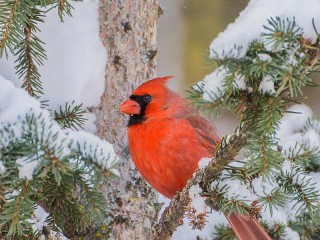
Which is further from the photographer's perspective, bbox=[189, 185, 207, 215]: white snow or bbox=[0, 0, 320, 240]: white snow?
bbox=[189, 185, 207, 215]: white snow

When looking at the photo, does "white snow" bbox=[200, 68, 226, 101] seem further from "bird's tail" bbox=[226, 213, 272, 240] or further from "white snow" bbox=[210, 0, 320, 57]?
"bird's tail" bbox=[226, 213, 272, 240]

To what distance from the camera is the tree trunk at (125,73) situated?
231 centimetres

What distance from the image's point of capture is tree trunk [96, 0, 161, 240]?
7.59 ft

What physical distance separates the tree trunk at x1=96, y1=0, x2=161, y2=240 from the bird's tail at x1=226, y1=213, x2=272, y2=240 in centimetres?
39

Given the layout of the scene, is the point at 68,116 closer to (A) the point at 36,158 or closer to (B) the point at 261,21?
(A) the point at 36,158

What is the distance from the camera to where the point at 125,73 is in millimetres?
2354

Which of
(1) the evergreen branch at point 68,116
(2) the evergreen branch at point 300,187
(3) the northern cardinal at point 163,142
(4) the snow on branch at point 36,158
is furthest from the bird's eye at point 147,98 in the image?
(4) the snow on branch at point 36,158

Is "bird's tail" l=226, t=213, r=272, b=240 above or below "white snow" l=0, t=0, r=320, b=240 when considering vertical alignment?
below

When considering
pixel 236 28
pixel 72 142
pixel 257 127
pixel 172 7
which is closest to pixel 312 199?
pixel 257 127

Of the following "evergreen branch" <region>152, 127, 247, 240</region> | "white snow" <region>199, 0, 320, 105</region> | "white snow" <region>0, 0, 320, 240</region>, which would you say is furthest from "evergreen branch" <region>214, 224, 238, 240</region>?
"white snow" <region>199, 0, 320, 105</region>

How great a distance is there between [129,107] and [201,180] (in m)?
0.72

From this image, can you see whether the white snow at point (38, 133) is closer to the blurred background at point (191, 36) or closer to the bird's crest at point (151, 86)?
the bird's crest at point (151, 86)

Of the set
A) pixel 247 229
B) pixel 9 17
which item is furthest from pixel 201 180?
pixel 9 17

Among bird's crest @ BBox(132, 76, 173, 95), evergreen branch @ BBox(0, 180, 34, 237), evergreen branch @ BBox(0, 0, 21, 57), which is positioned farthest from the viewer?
bird's crest @ BBox(132, 76, 173, 95)
